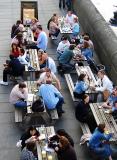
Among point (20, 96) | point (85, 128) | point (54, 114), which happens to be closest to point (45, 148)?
point (85, 128)

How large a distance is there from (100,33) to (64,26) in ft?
8.82

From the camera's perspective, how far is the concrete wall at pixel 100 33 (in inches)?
545

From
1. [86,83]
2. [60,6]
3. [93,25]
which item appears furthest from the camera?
[60,6]

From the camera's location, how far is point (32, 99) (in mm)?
11484

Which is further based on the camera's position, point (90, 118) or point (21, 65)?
point (21, 65)

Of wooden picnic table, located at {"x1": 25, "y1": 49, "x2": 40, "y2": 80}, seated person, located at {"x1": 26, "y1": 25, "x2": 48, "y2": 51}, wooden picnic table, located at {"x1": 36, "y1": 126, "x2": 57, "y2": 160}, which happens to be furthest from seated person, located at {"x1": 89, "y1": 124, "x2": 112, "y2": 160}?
seated person, located at {"x1": 26, "y1": 25, "x2": 48, "y2": 51}

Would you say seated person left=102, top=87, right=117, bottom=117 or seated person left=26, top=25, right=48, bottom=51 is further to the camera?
seated person left=26, top=25, right=48, bottom=51

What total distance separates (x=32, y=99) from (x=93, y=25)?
20.5 feet

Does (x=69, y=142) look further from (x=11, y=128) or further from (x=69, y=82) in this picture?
(x=69, y=82)

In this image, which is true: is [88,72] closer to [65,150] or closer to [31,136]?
[31,136]

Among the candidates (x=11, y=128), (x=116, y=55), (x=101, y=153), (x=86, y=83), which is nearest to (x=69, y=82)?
(x=86, y=83)

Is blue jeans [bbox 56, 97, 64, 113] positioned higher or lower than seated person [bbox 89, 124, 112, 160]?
lower

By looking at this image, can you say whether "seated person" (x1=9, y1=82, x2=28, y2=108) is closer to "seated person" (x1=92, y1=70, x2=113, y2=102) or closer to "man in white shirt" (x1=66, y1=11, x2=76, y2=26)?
"seated person" (x1=92, y1=70, x2=113, y2=102)

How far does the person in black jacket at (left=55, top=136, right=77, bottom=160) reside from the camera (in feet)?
29.5
